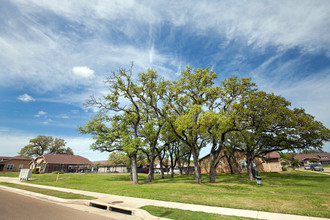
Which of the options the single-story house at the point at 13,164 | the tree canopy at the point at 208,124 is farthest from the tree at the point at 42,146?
the tree canopy at the point at 208,124

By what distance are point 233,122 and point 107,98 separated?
665 inches

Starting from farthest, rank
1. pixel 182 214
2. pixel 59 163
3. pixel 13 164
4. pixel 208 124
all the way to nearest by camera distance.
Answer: pixel 13 164
pixel 59 163
pixel 208 124
pixel 182 214

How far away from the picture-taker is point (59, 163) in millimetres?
49469

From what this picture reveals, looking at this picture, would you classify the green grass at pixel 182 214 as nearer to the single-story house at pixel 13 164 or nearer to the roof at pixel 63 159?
the roof at pixel 63 159

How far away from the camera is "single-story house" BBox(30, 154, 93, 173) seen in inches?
1870

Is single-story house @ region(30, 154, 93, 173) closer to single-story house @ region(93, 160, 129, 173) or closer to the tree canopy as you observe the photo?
single-story house @ region(93, 160, 129, 173)

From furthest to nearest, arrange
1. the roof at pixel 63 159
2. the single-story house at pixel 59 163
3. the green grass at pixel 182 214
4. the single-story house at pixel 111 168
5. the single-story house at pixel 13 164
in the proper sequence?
the single-story house at pixel 111 168 → the single-story house at pixel 13 164 → the roof at pixel 63 159 → the single-story house at pixel 59 163 → the green grass at pixel 182 214

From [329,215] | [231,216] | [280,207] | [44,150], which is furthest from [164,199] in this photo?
[44,150]

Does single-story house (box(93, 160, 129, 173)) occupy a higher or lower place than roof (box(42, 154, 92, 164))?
lower

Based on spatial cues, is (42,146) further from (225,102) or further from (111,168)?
(225,102)

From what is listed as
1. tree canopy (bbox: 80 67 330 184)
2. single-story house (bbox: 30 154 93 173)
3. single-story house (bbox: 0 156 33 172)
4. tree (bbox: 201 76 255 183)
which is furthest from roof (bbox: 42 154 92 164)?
tree (bbox: 201 76 255 183)

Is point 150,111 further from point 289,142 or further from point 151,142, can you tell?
point 289,142

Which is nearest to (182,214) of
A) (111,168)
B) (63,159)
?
(63,159)

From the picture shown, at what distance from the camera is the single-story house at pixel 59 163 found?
47.5 metres
